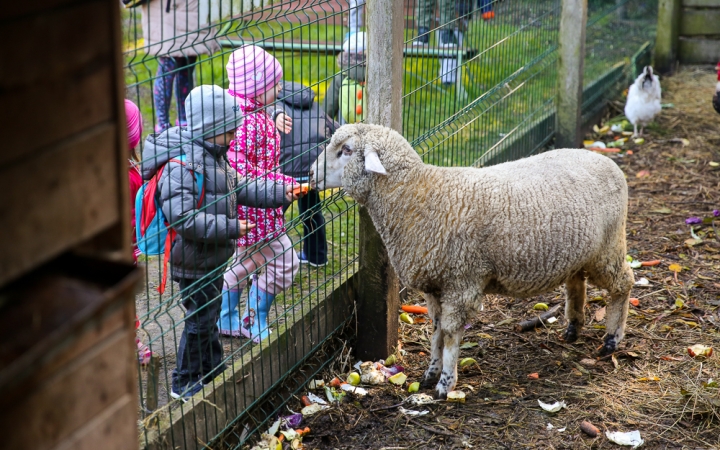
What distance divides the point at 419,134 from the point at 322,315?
1371 mm

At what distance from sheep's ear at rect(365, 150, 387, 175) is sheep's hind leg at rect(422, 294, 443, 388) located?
0.79 meters

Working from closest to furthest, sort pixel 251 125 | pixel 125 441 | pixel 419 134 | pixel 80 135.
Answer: pixel 80 135
pixel 125 441
pixel 251 125
pixel 419 134

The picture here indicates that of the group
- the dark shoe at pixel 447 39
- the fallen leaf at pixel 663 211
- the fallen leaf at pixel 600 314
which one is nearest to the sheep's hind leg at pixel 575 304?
the fallen leaf at pixel 600 314

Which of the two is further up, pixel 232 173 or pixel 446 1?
pixel 446 1

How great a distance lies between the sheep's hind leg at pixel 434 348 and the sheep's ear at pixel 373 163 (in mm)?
787

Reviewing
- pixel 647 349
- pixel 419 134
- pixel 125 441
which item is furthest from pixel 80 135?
pixel 647 349

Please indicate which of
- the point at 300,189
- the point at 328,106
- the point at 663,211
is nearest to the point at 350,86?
the point at 328,106

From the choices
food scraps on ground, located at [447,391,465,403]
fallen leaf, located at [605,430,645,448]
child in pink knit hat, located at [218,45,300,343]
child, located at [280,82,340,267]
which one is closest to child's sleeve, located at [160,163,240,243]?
child in pink knit hat, located at [218,45,300,343]

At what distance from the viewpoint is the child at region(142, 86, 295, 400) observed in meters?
3.18

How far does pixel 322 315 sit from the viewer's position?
3979 millimetres

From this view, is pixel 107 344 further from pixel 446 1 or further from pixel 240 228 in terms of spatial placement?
pixel 446 1

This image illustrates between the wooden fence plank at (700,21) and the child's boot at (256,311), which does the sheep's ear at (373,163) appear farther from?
the wooden fence plank at (700,21)

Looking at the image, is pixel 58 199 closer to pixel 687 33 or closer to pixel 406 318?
pixel 406 318

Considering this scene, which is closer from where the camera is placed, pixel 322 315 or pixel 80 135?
pixel 80 135
